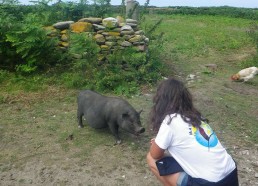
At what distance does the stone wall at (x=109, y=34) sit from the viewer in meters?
7.98

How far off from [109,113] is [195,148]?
250 cm

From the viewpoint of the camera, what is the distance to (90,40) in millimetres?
7645

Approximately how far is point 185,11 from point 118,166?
1977cm

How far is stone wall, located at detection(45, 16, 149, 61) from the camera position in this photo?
798 cm

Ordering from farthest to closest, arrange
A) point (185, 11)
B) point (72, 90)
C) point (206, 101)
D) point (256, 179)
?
1. point (185, 11)
2. point (72, 90)
3. point (206, 101)
4. point (256, 179)

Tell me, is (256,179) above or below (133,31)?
below

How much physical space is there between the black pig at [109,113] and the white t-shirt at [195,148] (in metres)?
1.88

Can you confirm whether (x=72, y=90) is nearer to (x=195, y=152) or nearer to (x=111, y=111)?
(x=111, y=111)

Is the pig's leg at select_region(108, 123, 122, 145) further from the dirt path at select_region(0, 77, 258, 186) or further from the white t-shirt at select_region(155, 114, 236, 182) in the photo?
the white t-shirt at select_region(155, 114, 236, 182)

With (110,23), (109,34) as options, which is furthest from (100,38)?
(110,23)

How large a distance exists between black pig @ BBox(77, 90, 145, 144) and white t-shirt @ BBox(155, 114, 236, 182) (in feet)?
6.15

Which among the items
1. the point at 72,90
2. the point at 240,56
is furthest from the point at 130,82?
the point at 240,56

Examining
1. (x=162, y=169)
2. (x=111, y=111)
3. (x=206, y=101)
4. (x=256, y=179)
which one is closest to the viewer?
(x=162, y=169)

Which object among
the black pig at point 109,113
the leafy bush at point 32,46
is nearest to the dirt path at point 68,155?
the black pig at point 109,113
